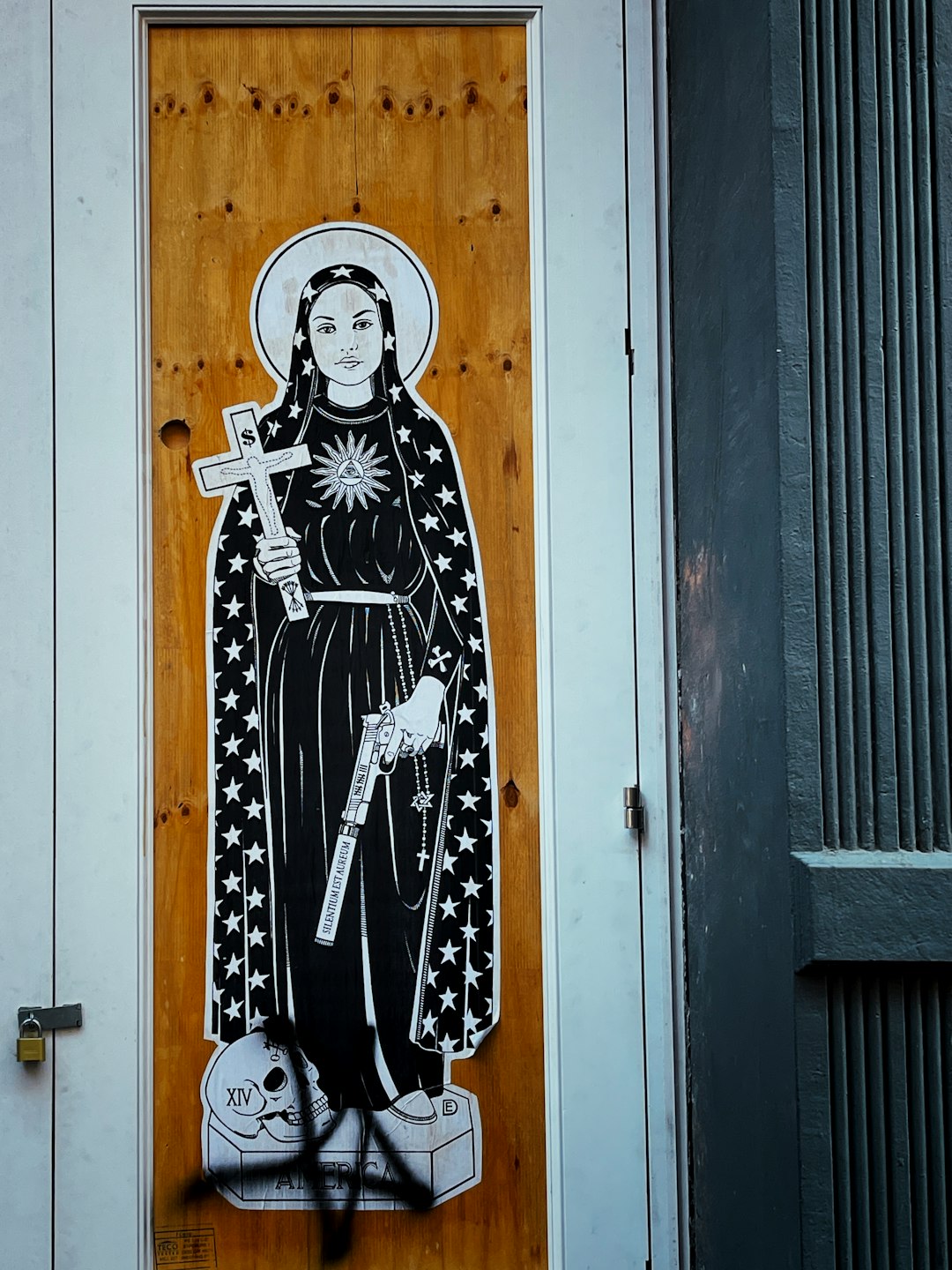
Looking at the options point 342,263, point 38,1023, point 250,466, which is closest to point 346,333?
point 342,263

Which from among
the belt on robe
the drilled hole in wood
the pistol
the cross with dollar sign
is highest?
the drilled hole in wood

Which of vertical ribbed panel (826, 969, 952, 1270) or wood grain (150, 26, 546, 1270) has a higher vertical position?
wood grain (150, 26, 546, 1270)

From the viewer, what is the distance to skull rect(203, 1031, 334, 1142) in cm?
176

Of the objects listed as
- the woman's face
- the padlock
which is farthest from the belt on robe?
the padlock

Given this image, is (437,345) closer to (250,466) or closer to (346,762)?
(250,466)

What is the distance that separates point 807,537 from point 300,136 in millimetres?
1081

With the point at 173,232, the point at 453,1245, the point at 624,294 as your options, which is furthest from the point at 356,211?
the point at 453,1245

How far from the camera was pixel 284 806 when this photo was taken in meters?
1.80

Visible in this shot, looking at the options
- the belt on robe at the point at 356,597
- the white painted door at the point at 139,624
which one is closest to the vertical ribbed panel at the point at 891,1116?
the white painted door at the point at 139,624

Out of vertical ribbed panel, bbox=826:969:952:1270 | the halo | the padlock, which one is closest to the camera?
vertical ribbed panel, bbox=826:969:952:1270

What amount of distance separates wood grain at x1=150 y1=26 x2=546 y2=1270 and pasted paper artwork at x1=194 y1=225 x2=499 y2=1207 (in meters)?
0.03

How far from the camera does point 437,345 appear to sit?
186 centimetres

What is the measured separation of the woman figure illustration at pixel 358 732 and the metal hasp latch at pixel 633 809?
216 mm

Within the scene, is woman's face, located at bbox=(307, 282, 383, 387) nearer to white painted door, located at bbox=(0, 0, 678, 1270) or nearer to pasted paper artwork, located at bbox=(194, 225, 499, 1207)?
pasted paper artwork, located at bbox=(194, 225, 499, 1207)
